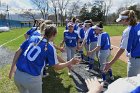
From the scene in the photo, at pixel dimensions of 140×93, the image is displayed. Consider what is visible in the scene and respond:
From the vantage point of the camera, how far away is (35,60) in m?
4.95

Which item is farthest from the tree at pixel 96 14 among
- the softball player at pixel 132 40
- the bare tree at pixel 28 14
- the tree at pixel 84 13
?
the softball player at pixel 132 40

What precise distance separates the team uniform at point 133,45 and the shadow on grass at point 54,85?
9.64 feet

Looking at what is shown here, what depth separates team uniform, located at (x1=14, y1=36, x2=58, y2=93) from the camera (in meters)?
4.93

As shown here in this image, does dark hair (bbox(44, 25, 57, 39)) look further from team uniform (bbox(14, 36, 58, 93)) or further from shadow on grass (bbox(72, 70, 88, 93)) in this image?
shadow on grass (bbox(72, 70, 88, 93))

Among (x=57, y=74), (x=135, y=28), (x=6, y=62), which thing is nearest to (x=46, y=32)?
(x=135, y=28)

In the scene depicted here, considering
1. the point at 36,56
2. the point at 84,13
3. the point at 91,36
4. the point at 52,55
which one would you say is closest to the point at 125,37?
the point at 52,55

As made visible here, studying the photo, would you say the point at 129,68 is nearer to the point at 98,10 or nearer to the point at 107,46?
the point at 107,46

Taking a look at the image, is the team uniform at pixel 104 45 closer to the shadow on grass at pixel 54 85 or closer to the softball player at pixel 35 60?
the shadow on grass at pixel 54 85

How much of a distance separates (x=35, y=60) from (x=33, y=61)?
1.4 inches

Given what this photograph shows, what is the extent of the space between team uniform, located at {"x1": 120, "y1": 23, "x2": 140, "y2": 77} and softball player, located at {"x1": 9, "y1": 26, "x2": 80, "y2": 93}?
3.72 feet

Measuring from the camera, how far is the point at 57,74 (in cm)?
1048

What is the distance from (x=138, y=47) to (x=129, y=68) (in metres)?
0.42

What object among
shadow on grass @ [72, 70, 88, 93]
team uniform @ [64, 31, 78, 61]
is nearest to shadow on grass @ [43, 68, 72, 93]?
Answer: shadow on grass @ [72, 70, 88, 93]

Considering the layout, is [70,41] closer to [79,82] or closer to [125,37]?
[79,82]
